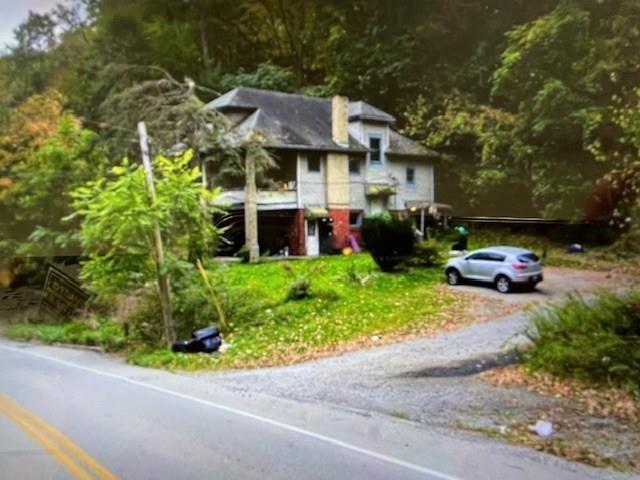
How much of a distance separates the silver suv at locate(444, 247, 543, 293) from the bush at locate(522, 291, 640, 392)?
5.6 inches

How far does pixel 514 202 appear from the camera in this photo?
2.30 meters

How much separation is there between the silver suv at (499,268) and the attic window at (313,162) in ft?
2.00

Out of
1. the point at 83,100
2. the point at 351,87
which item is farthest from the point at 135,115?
the point at 351,87

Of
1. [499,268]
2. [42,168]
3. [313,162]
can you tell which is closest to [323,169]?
[313,162]

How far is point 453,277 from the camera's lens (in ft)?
7.59

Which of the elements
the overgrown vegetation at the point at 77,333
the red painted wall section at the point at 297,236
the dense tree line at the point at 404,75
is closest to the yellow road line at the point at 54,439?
the overgrown vegetation at the point at 77,333

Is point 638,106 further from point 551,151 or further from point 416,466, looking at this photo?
point 416,466

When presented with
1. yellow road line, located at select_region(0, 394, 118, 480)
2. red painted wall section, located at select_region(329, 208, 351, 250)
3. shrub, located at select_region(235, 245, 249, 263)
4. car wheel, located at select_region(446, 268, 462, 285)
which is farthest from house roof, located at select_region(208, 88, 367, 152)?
yellow road line, located at select_region(0, 394, 118, 480)

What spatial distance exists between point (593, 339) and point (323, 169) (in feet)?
3.80

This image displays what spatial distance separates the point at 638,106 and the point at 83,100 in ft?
6.44

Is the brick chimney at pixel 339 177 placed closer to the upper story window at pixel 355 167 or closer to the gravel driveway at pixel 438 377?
the upper story window at pixel 355 167

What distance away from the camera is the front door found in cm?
228

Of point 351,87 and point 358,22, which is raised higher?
point 358,22

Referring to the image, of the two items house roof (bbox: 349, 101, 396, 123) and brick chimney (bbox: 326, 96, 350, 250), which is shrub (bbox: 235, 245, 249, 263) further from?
house roof (bbox: 349, 101, 396, 123)
